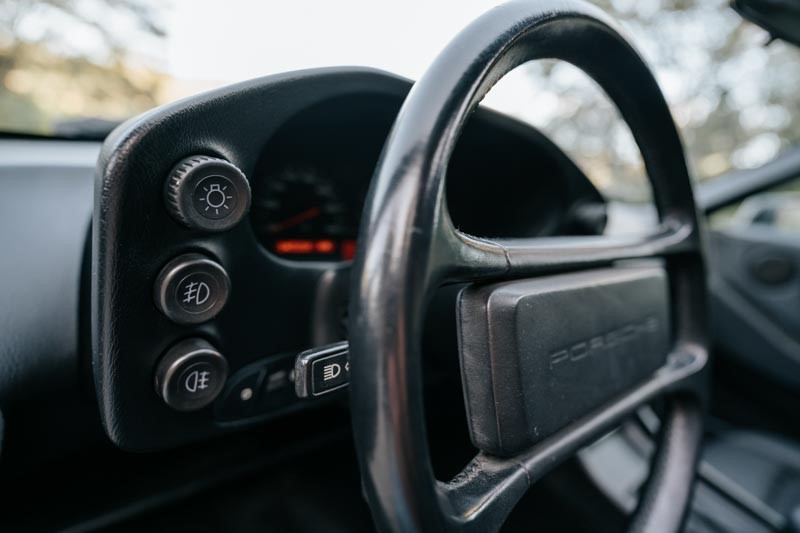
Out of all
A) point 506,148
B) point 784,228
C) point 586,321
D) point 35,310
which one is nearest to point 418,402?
point 586,321

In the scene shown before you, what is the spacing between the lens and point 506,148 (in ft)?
3.82

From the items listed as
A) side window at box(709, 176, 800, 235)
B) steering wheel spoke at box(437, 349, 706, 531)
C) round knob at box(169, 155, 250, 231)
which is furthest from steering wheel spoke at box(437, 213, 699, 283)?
side window at box(709, 176, 800, 235)

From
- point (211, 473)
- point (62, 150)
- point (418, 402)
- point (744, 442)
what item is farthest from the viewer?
point (744, 442)

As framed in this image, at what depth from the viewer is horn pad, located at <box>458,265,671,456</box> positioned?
0.62 metres

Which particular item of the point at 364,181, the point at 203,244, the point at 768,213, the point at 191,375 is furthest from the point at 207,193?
the point at 768,213

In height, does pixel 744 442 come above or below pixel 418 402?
below

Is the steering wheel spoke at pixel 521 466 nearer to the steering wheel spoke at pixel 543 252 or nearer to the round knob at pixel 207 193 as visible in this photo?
the steering wheel spoke at pixel 543 252

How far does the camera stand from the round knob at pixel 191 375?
0.72 metres

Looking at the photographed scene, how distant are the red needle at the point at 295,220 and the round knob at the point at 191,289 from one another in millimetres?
361

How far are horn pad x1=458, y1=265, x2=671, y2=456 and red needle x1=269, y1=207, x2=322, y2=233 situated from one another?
0.60m

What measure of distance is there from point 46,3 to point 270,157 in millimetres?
683

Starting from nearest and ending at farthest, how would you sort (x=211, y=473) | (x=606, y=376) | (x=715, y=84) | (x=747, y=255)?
(x=606, y=376) → (x=211, y=473) → (x=747, y=255) → (x=715, y=84)

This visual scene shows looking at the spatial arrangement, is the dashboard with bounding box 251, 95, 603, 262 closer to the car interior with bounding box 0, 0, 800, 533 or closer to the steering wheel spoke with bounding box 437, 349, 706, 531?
the car interior with bounding box 0, 0, 800, 533

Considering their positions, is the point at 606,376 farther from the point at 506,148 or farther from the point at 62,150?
the point at 62,150
